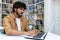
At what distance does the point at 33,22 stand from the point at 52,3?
53.6 inches

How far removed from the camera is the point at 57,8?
185 inches

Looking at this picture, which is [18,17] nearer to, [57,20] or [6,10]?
[57,20]

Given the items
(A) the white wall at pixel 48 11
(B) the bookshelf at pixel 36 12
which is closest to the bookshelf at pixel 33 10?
(B) the bookshelf at pixel 36 12

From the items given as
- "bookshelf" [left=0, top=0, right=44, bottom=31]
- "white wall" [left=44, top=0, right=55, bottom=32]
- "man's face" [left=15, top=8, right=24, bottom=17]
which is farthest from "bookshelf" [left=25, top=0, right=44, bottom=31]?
"man's face" [left=15, top=8, right=24, bottom=17]

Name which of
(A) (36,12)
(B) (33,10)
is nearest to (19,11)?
(A) (36,12)

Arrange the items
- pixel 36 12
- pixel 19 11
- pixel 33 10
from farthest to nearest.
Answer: pixel 33 10, pixel 36 12, pixel 19 11

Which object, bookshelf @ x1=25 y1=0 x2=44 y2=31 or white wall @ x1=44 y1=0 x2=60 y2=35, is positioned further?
bookshelf @ x1=25 y1=0 x2=44 y2=31

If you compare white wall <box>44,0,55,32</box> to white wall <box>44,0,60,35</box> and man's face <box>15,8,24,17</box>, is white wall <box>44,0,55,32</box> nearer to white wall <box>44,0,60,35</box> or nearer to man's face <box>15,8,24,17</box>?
white wall <box>44,0,60,35</box>

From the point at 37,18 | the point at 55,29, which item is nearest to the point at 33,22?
the point at 37,18

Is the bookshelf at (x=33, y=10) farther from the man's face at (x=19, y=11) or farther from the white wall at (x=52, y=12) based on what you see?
the man's face at (x=19, y=11)

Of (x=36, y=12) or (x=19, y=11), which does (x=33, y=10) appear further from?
(x=19, y=11)

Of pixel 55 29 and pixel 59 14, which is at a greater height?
pixel 59 14

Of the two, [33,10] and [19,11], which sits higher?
[33,10]

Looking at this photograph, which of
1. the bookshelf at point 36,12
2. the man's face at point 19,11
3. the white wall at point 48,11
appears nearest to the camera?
the man's face at point 19,11
